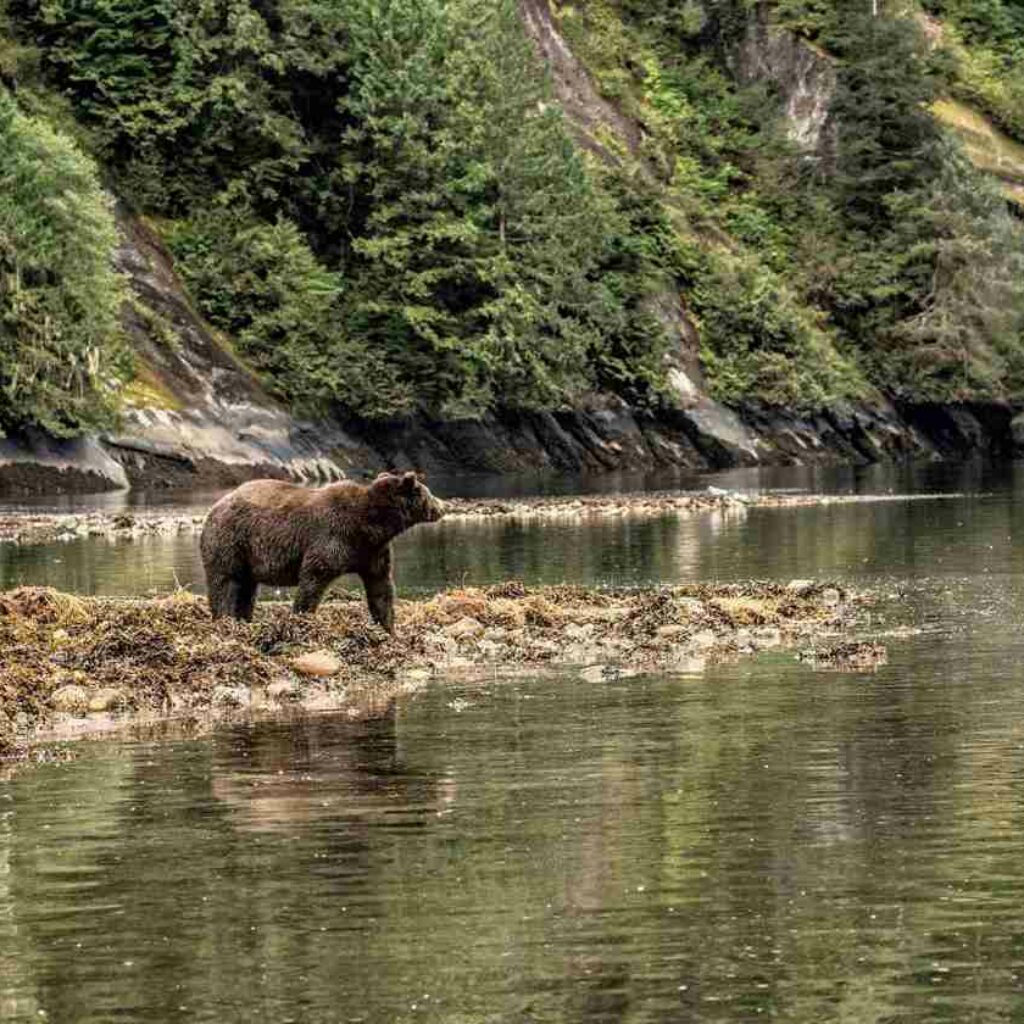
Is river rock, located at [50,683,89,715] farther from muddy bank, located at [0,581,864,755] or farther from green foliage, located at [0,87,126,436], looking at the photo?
green foliage, located at [0,87,126,436]

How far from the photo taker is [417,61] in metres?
104

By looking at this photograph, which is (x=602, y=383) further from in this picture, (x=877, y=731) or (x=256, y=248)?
(x=877, y=731)

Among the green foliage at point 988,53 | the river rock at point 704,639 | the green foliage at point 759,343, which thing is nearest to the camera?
the river rock at point 704,639

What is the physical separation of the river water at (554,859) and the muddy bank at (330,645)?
1.43 meters

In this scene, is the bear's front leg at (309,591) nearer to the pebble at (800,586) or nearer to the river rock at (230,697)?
the river rock at (230,697)

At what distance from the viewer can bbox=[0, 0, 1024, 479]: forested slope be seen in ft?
297

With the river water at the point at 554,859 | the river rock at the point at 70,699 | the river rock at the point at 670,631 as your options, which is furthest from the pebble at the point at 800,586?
the river rock at the point at 70,699

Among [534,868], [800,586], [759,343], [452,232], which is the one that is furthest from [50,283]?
[534,868]

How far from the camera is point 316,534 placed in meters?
30.3

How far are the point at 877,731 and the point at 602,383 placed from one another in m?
87.4

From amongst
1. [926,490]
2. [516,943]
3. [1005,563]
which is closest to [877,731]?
[516,943]

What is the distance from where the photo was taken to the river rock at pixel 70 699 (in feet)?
84.6

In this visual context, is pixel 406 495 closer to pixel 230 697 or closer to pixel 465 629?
pixel 465 629

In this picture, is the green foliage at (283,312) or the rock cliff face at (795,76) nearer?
the green foliage at (283,312)
